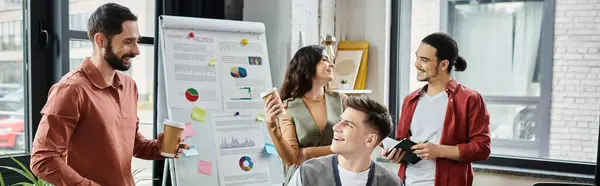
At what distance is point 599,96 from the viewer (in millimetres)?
3336

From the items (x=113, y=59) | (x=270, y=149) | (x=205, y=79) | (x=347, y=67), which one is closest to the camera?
(x=113, y=59)

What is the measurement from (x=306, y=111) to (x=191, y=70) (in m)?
0.66

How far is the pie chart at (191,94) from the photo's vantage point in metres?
2.77

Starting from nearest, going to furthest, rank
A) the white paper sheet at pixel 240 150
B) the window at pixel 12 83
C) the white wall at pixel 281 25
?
the window at pixel 12 83
the white paper sheet at pixel 240 150
the white wall at pixel 281 25

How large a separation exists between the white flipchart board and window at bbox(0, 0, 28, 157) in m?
0.67

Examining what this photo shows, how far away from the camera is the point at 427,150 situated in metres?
2.33

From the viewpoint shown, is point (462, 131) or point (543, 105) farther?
point (543, 105)

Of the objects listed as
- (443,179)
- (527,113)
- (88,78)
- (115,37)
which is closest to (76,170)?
(88,78)

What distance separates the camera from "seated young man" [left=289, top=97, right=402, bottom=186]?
5.79 feet

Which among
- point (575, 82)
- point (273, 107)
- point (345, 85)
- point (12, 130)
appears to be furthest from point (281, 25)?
point (575, 82)

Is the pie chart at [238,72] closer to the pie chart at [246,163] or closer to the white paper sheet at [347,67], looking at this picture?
the pie chart at [246,163]

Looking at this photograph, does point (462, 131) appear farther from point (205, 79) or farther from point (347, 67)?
point (347, 67)

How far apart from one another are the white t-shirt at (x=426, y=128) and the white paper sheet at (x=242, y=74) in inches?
37.9

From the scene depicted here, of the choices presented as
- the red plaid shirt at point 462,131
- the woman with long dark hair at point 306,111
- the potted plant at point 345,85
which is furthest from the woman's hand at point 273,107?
the potted plant at point 345,85
